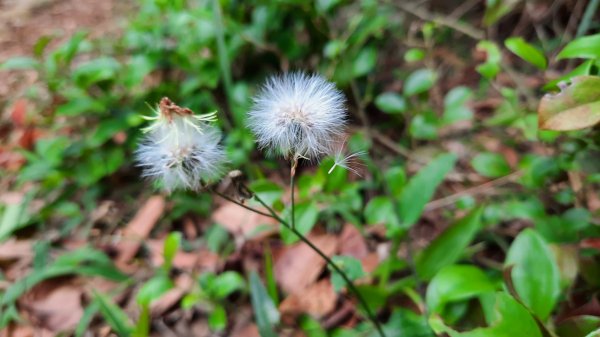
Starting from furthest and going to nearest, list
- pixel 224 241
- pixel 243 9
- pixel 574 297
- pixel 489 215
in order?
pixel 243 9
pixel 224 241
pixel 489 215
pixel 574 297

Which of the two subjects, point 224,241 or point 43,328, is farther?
point 224,241

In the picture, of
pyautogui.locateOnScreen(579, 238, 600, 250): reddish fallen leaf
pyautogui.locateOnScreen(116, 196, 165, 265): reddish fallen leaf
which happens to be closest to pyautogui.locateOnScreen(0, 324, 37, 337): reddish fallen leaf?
pyautogui.locateOnScreen(116, 196, 165, 265): reddish fallen leaf

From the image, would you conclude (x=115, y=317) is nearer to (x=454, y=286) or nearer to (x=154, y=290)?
(x=154, y=290)

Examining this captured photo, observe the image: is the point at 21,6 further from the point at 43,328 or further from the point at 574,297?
the point at 574,297

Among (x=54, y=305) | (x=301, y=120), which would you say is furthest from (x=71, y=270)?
(x=301, y=120)

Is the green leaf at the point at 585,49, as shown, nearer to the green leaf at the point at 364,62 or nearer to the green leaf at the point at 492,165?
the green leaf at the point at 492,165

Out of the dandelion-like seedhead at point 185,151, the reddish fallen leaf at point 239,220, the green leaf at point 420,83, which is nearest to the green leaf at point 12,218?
the reddish fallen leaf at point 239,220

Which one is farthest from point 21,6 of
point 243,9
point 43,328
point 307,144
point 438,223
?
point 307,144

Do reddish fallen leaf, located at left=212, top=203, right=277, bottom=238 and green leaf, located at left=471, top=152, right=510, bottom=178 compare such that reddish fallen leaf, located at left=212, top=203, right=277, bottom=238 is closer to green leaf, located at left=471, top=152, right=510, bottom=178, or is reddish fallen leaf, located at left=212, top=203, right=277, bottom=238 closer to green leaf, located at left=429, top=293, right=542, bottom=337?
green leaf, located at left=471, top=152, right=510, bottom=178
